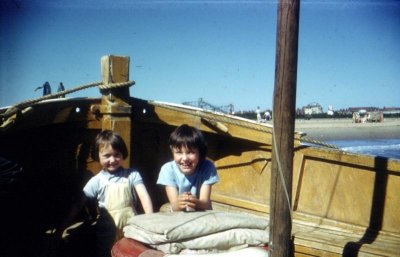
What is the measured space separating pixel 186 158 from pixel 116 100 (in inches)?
53.1

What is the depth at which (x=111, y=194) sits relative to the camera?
3.02m

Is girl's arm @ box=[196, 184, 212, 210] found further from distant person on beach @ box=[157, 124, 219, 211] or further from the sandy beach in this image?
the sandy beach

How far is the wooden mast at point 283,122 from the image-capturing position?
2.17m

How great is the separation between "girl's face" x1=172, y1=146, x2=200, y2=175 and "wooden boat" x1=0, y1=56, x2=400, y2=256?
1.12 meters

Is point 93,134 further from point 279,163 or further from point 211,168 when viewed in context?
point 279,163

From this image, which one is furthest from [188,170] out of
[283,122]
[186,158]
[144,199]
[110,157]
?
[283,122]

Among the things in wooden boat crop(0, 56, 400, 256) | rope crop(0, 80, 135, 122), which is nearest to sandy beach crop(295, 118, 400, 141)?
wooden boat crop(0, 56, 400, 256)

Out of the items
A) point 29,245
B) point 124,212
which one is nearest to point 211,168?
point 124,212

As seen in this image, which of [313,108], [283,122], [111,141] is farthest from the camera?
[313,108]

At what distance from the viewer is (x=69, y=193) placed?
3920mm

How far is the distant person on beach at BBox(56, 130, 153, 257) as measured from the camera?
2.99 metres

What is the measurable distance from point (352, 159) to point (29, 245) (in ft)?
10.5

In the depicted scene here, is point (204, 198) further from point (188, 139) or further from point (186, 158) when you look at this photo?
point (188, 139)

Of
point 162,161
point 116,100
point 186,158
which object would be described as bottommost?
point 162,161
